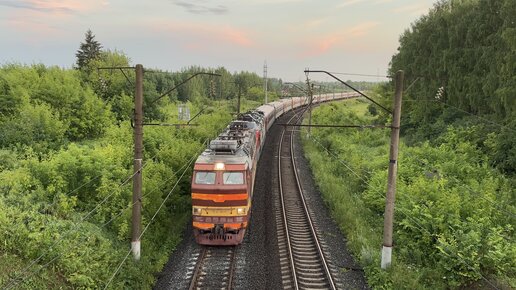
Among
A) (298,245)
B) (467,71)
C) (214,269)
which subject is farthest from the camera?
(467,71)

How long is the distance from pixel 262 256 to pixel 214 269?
7.87 ft

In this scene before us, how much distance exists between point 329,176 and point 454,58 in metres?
17.3

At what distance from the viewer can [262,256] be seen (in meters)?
16.5

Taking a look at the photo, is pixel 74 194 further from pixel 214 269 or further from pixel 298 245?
pixel 298 245

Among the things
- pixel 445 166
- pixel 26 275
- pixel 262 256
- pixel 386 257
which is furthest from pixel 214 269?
pixel 445 166

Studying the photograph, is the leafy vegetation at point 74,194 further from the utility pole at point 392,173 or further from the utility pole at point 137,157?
the utility pole at point 392,173

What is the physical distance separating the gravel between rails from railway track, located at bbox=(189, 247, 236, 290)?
26 cm

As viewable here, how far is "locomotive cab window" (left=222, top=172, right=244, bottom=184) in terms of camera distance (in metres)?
16.2

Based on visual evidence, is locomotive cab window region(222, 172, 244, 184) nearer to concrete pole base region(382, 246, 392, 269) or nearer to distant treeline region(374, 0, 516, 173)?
concrete pole base region(382, 246, 392, 269)

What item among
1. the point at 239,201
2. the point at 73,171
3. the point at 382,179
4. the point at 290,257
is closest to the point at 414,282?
the point at 290,257

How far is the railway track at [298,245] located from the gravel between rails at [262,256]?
0.37 meters

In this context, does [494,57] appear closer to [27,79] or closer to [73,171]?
[73,171]

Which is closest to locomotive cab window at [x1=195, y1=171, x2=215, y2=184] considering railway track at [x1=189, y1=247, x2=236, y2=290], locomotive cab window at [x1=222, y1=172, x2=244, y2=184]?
locomotive cab window at [x1=222, y1=172, x2=244, y2=184]

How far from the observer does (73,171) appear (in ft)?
53.8
